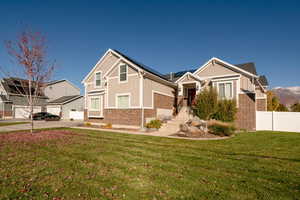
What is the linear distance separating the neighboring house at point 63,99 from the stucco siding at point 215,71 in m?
28.9

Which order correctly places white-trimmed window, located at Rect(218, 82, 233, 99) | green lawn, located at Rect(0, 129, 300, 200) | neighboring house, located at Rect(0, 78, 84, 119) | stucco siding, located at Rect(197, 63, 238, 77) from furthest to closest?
neighboring house, located at Rect(0, 78, 84, 119), stucco siding, located at Rect(197, 63, 238, 77), white-trimmed window, located at Rect(218, 82, 233, 99), green lawn, located at Rect(0, 129, 300, 200)

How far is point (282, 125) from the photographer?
12.7 metres

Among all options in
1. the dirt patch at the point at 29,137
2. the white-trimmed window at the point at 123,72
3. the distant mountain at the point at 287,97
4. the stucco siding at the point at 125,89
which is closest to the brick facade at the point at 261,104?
the stucco siding at the point at 125,89

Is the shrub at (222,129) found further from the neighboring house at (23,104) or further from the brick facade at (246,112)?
the neighboring house at (23,104)

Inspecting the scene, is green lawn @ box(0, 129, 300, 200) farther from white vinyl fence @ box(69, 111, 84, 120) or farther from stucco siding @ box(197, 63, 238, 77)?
white vinyl fence @ box(69, 111, 84, 120)

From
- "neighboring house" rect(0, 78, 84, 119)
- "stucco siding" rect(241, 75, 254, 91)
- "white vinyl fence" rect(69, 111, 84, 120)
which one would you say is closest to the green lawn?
"stucco siding" rect(241, 75, 254, 91)

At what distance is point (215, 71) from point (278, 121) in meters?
6.87

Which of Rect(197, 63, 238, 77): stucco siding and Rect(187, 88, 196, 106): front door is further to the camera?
Rect(187, 88, 196, 106): front door

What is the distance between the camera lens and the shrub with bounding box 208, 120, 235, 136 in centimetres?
1106

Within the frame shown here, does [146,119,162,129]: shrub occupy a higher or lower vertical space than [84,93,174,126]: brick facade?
lower

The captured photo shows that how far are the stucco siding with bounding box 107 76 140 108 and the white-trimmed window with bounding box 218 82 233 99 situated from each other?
8171mm

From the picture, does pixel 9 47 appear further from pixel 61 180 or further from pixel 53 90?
pixel 53 90

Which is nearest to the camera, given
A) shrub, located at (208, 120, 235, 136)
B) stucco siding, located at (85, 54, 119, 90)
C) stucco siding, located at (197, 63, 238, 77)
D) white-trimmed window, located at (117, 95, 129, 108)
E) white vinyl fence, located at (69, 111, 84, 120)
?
shrub, located at (208, 120, 235, 136)

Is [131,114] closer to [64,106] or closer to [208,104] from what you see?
[208,104]
